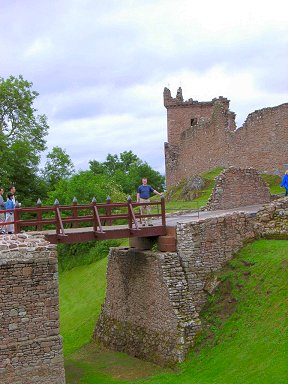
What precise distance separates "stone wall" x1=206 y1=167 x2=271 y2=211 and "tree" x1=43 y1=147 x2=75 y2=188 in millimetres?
28514

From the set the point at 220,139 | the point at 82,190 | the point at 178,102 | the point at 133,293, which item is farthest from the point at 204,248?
the point at 178,102

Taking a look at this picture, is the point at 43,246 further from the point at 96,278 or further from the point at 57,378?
the point at 96,278

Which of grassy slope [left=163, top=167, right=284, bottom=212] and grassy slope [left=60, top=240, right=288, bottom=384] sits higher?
grassy slope [left=163, top=167, right=284, bottom=212]

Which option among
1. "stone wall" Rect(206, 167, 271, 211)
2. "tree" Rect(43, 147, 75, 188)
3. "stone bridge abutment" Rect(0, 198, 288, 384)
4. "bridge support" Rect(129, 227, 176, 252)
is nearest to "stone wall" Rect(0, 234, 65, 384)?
"stone bridge abutment" Rect(0, 198, 288, 384)

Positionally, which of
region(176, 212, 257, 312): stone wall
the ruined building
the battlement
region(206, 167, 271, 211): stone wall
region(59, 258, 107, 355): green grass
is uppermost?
the battlement

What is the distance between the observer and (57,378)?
614 inches

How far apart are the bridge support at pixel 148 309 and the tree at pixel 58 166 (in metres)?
30.8

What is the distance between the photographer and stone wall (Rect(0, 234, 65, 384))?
15148 mm

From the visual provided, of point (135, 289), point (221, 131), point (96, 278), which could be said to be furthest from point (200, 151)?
point (135, 289)

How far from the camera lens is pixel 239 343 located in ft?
53.5

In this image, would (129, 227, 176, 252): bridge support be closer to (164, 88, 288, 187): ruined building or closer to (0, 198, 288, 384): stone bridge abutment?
(0, 198, 288, 384): stone bridge abutment

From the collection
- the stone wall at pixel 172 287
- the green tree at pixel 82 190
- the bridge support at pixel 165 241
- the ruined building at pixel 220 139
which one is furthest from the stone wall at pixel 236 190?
the green tree at pixel 82 190

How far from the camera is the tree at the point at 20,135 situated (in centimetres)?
4222

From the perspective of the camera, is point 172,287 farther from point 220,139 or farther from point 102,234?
point 220,139
